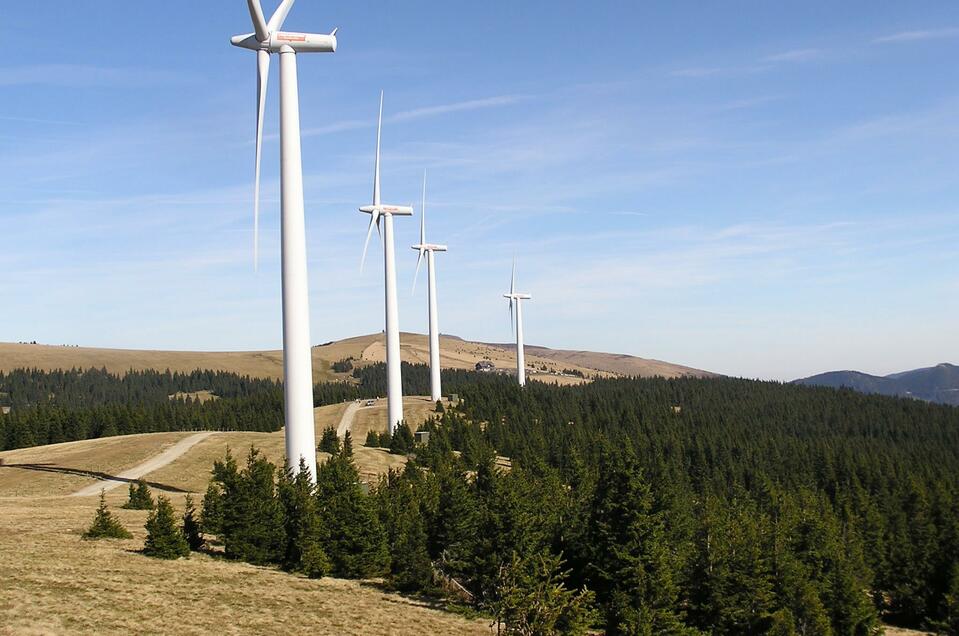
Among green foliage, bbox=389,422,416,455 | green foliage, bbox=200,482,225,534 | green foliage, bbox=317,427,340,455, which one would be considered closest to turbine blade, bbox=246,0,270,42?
green foliage, bbox=200,482,225,534

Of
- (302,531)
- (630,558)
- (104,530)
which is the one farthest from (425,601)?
(104,530)

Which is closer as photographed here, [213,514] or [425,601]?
[425,601]

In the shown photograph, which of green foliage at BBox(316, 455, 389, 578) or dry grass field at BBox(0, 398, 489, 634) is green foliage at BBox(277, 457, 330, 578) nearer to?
green foliage at BBox(316, 455, 389, 578)

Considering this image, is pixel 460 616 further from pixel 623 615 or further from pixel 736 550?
pixel 736 550

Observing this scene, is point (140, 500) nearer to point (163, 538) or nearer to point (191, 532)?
point (191, 532)

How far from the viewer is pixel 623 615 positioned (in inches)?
1827

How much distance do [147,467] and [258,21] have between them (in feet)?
185

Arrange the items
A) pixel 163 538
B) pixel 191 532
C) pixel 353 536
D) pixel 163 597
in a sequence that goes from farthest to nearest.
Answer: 1. pixel 353 536
2. pixel 191 532
3. pixel 163 538
4. pixel 163 597

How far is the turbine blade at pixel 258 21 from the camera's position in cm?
5569

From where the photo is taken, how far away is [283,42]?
58.5 metres

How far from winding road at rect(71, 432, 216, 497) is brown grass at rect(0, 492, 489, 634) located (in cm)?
2712

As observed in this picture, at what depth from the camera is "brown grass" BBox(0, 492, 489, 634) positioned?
30016 millimetres

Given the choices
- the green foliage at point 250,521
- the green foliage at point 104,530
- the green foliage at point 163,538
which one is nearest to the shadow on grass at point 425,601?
the green foliage at point 250,521

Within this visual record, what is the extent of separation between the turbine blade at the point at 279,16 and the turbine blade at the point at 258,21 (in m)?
0.72
